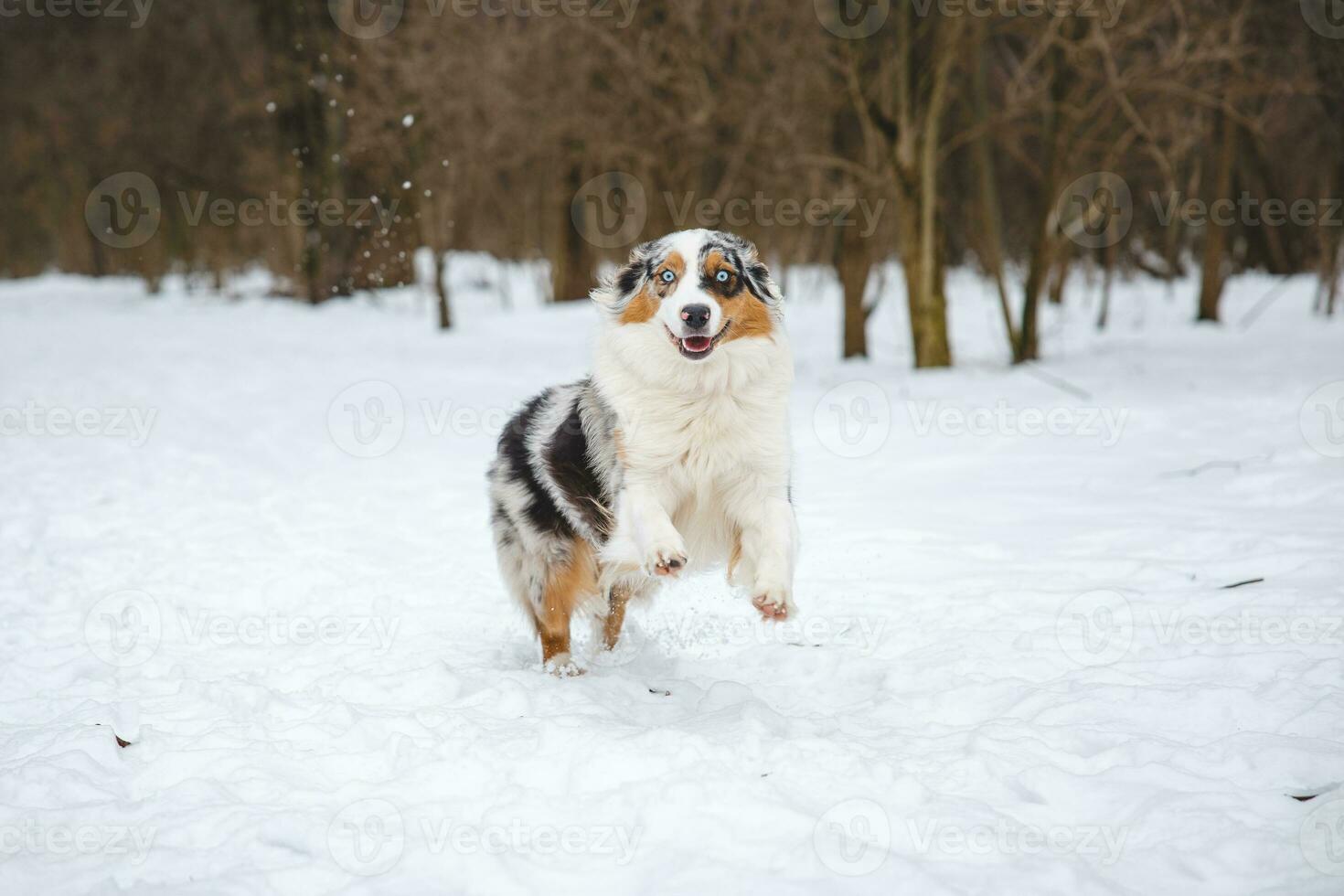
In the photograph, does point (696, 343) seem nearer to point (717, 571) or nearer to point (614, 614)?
point (614, 614)

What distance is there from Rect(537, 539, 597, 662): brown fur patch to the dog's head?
3.58 ft

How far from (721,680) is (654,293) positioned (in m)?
1.69

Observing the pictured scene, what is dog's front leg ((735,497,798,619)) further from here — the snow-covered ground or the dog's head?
the dog's head

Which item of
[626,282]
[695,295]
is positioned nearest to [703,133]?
[626,282]

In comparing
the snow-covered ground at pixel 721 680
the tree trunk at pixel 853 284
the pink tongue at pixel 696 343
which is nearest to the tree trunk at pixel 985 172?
the tree trunk at pixel 853 284

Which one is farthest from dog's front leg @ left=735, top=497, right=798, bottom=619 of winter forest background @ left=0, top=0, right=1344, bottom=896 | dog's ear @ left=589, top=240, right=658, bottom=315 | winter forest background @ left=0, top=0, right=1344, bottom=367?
winter forest background @ left=0, top=0, right=1344, bottom=367

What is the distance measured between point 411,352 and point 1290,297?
61.6 ft

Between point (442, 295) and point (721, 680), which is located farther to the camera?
point (442, 295)

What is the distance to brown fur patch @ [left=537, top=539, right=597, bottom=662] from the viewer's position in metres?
4.39

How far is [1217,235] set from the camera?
15.8 meters

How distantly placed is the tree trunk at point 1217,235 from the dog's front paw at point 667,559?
14.6m

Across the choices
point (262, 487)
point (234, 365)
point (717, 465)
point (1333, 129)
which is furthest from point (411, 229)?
point (717, 465)

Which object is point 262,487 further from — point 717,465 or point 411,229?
point 411,229

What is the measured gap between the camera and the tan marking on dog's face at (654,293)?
391 cm
